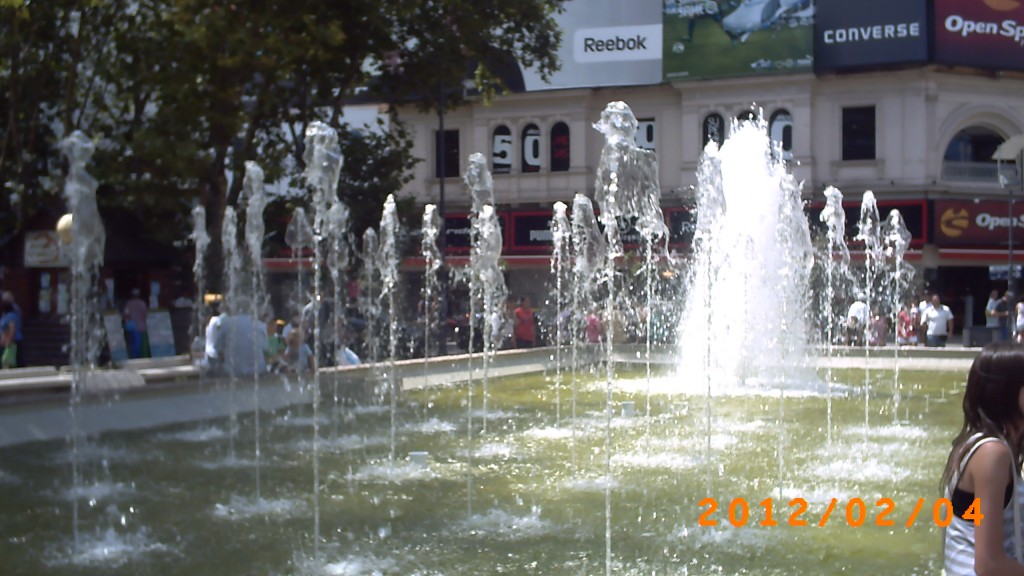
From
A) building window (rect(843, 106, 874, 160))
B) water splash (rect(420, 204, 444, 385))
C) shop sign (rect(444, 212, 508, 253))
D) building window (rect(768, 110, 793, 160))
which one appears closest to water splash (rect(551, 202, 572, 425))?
shop sign (rect(444, 212, 508, 253))

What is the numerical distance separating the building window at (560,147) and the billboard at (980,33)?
1126cm

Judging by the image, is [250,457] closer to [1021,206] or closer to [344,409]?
[344,409]

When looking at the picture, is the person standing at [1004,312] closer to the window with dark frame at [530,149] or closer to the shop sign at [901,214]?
the shop sign at [901,214]

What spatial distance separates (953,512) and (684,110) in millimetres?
32506

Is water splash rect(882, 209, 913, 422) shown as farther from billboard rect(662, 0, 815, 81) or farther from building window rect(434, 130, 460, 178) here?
building window rect(434, 130, 460, 178)

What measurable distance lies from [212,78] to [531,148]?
19.1m

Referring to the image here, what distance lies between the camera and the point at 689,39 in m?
33.6

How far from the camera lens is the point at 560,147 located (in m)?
36.1

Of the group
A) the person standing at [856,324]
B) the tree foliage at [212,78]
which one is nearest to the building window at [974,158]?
the person standing at [856,324]

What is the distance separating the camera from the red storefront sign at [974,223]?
3166cm

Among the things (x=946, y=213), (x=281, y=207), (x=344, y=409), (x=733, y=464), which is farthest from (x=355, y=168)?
(x=946, y=213)

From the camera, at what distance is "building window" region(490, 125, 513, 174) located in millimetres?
36719

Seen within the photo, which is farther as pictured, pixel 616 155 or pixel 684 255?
pixel 684 255

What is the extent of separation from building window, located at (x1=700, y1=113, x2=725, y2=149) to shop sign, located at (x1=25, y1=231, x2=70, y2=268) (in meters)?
19.8
